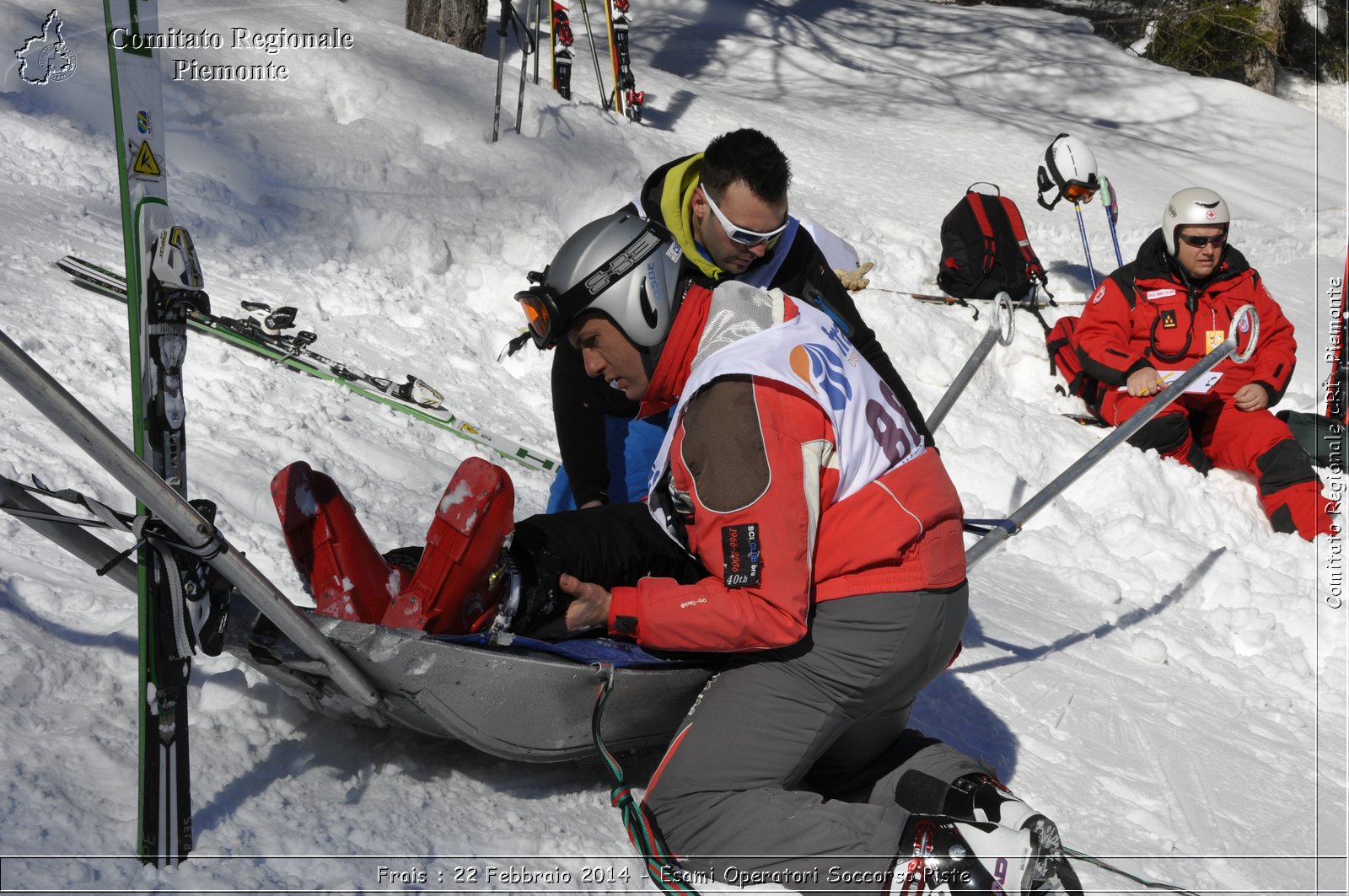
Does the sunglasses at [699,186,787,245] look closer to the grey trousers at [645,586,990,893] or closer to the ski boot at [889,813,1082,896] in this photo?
the grey trousers at [645,586,990,893]

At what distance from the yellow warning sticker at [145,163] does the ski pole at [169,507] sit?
63 cm

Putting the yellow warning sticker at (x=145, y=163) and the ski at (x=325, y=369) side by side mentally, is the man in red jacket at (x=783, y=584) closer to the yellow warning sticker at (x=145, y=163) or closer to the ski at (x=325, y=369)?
the yellow warning sticker at (x=145, y=163)

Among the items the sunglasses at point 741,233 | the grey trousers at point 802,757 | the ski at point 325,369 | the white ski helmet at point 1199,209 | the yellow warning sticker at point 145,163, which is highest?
the yellow warning sticker at point 145,163

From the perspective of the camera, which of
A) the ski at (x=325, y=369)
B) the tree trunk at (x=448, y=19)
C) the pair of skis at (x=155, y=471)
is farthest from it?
the tree trunk at (x=448, y=19)

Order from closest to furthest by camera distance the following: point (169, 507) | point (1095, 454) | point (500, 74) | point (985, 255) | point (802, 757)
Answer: point (169, 507), point (802, 757), point (1095, 454), point (500, 74), point (985, 255)

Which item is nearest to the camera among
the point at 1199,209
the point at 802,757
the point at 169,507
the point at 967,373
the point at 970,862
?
the point at 169,507

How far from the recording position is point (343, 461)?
4.26 meters

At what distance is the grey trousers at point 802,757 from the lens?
243 cm

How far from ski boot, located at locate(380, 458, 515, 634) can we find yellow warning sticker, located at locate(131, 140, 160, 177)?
0.94 meters

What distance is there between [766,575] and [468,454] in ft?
8.64

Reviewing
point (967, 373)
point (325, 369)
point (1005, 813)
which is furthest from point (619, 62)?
point (1005, 813)

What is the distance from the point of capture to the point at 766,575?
7.86 feet

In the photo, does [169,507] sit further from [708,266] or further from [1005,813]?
[708,266]

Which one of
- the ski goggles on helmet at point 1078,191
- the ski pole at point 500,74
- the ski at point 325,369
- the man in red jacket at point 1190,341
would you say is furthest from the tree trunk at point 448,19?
the man in red jacket at point 1190,341
